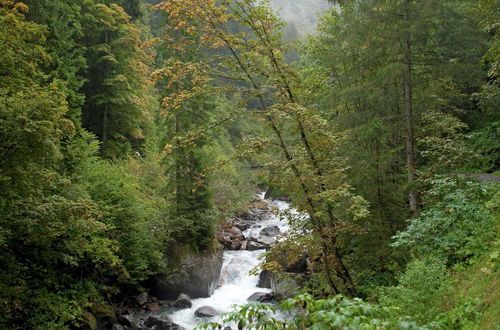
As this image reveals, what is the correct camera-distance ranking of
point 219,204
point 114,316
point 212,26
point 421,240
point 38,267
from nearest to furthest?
point 212,26 → point 421,240 → point 38,267 → point 114,316 → point 219,204

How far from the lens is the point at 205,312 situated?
12.9 m

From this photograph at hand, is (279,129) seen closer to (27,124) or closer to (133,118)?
(27,124)

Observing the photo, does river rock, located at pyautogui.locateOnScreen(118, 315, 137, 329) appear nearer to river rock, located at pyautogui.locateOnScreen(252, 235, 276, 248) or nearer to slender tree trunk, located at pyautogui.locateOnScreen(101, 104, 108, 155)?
river rock, located at pyautogui.locateOnScreen(252, 235, 276, 248)

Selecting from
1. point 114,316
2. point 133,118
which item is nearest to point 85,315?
point 114,316

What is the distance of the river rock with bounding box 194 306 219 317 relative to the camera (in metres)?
12.8

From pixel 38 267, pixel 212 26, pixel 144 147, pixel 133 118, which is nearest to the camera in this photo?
pixel 212 26

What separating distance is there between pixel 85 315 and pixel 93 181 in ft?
15.0

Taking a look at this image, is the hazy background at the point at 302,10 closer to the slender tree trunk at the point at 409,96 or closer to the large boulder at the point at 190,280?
the large boulder at the point at 190,280

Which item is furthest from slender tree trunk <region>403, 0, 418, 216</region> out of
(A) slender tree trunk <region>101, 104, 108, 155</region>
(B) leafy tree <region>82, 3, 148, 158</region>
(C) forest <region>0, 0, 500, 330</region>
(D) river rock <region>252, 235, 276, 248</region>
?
(A) slender tree trunk <region>101, 104, 108, 155</region>

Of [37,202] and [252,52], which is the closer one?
[252,52]

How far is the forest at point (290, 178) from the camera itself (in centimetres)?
608

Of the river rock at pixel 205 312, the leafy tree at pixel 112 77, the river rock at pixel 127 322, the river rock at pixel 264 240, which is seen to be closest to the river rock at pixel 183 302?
Answer: the river rock at pixel 205 312

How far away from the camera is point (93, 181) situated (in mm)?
12305

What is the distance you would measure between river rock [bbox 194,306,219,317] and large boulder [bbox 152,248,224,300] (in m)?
1.37
